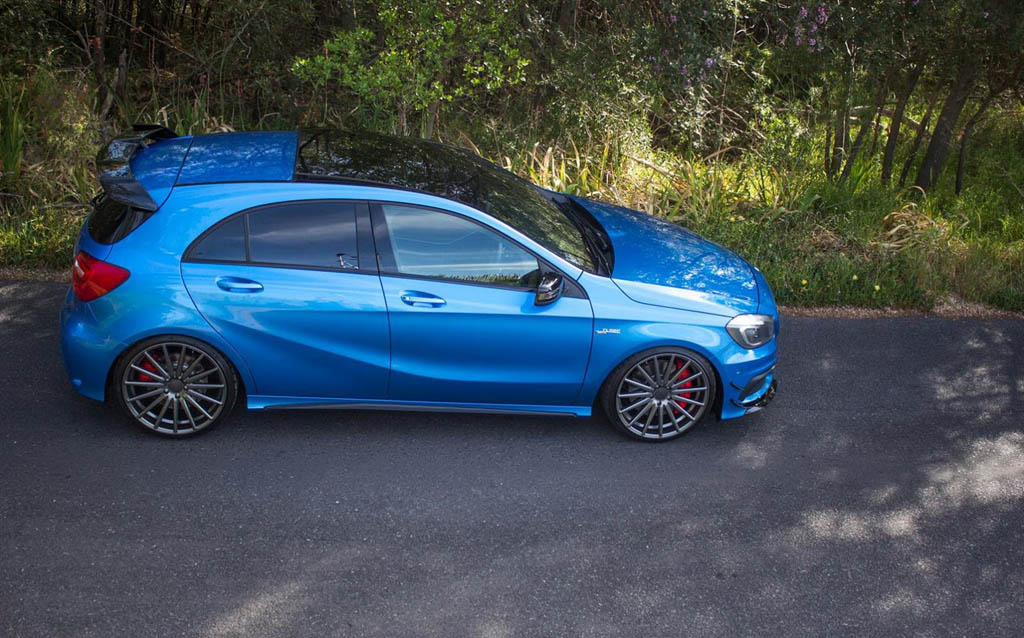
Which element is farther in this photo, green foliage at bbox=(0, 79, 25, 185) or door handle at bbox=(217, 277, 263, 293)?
green foliage at bbox=(0, 79, 25, 185)

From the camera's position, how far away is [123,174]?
5371mm

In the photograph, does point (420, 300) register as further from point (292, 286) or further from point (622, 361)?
point (622, 361)

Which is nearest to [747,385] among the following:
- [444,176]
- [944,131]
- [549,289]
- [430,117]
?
[549,289]

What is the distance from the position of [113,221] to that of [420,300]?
5.85ft

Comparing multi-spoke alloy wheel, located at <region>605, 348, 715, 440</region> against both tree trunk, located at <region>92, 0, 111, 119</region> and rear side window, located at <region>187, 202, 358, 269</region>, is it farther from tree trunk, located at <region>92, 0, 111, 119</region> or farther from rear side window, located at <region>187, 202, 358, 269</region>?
tree trunk, located at <region>92, 0, 111, 119</region>

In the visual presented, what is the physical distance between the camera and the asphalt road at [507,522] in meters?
4.25

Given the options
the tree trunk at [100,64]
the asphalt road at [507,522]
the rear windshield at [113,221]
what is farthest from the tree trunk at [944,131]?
the tree trunk at [100,64]

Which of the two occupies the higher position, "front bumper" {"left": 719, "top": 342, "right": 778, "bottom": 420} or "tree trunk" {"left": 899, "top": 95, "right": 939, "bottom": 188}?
"tree trunk" {"left": 899, "top": 95, "right": 939, "bottom": 188}

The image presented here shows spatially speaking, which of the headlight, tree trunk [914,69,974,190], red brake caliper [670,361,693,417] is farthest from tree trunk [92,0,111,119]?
tree trunk [914,69,974,190]

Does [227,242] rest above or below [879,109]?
below

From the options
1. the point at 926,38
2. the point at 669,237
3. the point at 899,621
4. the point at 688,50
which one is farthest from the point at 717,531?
the point at 926,38

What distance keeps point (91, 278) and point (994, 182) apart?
34.6 ft

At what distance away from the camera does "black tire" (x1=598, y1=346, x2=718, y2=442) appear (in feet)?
18.0

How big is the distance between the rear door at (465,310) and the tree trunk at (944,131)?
730cm
